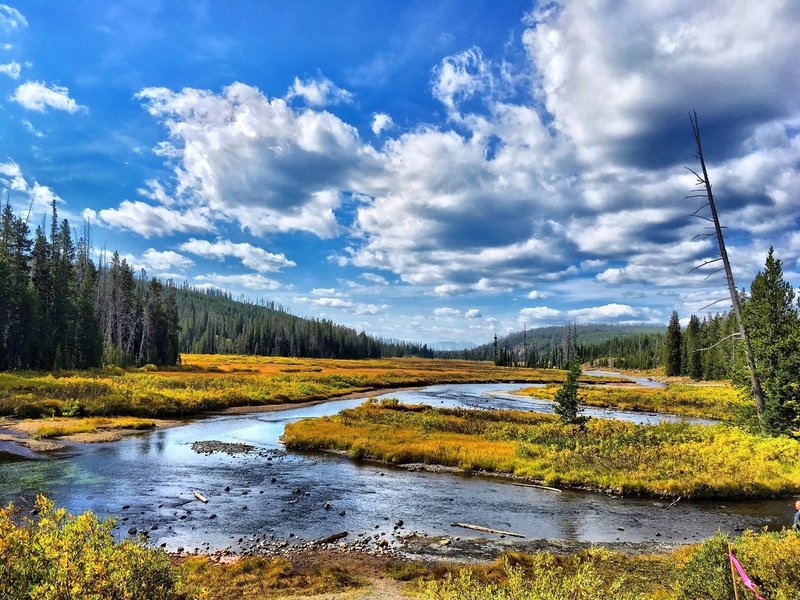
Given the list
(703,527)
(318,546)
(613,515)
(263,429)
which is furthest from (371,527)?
(263,429)

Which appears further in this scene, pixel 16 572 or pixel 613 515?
pixel 613 515

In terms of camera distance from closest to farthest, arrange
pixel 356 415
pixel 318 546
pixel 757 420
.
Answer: pixel 318 546
pixel 757 420
pixel 356 415

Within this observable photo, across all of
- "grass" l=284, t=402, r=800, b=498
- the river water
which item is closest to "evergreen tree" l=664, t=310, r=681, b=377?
"grass" l=284, t=402, r=800, b=498

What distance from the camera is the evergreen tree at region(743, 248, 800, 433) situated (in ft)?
98.3

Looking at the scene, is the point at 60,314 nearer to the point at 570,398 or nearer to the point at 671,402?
the point at 570,398

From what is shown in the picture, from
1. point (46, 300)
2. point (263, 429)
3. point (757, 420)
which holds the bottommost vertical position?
point (263, 429)

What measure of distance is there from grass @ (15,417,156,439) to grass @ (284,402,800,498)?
1401 cm

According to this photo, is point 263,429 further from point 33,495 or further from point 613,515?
point 613,515

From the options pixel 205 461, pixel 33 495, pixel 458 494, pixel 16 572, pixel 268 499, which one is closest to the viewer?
pixel 16 572

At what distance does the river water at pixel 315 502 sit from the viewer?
1830 cm

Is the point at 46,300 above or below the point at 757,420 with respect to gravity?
above

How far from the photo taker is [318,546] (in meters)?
16.5

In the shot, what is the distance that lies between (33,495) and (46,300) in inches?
2909

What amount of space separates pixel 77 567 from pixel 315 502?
16221 millimetres
